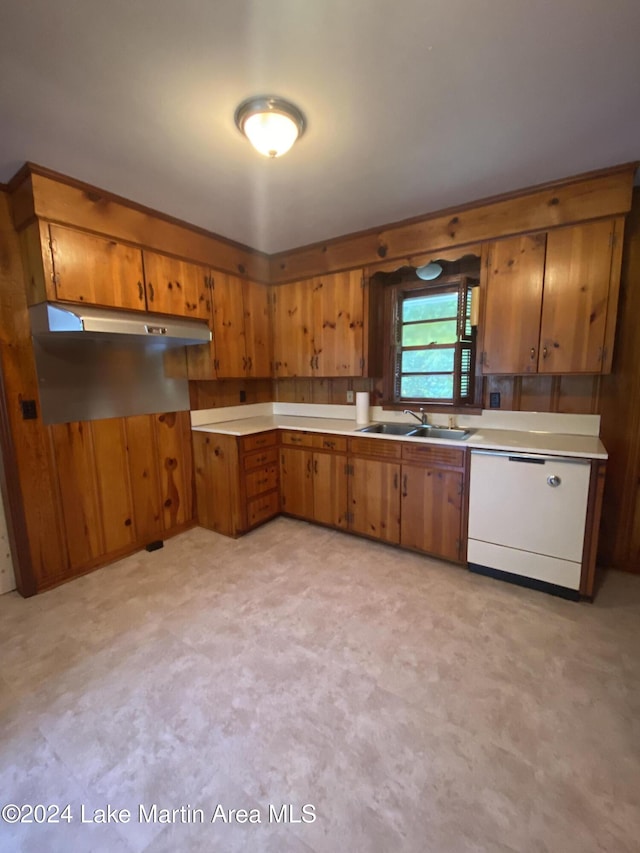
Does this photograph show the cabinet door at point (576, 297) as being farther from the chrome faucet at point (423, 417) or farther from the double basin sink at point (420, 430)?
the chrome faucet at point (423, 417)

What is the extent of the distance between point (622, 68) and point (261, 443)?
296 cm

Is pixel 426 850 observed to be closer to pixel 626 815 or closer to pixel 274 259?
pixel 626 815

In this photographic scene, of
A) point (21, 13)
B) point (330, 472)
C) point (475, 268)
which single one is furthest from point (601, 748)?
point (21, 13)

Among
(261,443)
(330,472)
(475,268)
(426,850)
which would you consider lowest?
(426,850)

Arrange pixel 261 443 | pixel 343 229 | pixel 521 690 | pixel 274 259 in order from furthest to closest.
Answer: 1. pixel 274 259
2. pixel 261 443
3. pixel 343 229
4. pixel 521 690

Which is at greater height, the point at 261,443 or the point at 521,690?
the point at 261,443

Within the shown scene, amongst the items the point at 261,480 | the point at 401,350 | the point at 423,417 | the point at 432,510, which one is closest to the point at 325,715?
the point at 432,510

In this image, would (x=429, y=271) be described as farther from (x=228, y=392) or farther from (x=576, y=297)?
(x=228, y=392)

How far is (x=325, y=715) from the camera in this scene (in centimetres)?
154

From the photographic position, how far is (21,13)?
1.18 meters

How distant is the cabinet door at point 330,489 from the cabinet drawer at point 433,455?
0.58m

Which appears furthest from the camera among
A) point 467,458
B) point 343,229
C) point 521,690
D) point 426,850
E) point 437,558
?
point 343,229

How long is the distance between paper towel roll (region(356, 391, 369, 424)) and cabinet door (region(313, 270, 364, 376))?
0.72 feet

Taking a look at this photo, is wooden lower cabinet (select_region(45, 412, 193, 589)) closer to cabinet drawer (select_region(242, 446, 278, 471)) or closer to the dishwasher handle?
cabinet drawer (select_region(242, 446, 278, 471))
